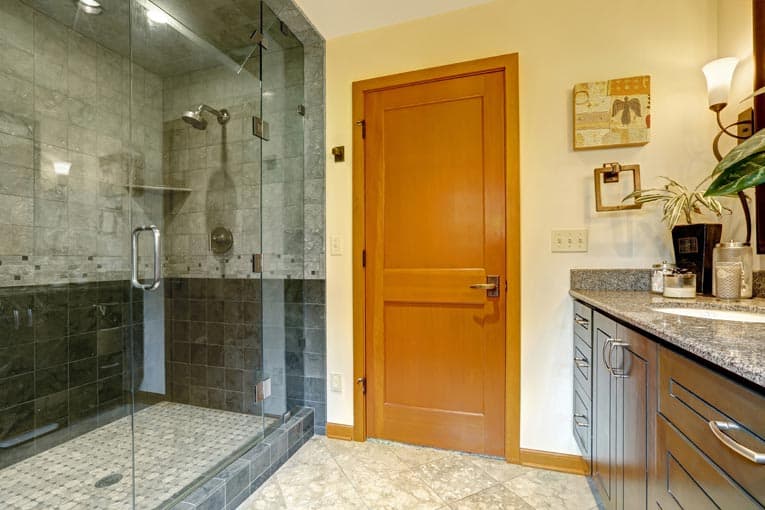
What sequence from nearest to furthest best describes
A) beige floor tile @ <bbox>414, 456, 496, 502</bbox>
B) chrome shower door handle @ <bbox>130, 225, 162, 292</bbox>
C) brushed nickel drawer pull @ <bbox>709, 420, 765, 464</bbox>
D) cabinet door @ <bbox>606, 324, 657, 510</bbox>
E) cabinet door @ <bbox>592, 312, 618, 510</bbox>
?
brushed nickel drawer pull @ <bbox>709, 420, 765, 464</bbox> < cabinet door @ <bbox>606, 324, 657, 510</bbox> < cabinet door @ <bbox>592, 312, 618, 510</bbox> < beige floor tile @ <bbox>414, 456, 496, 502</bbox> < chrome shower door handle @ <bbox>130, 225, 162, 292</bbox>

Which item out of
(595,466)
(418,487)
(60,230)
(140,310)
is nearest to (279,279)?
(140,310)

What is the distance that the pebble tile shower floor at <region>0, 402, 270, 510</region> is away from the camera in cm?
147

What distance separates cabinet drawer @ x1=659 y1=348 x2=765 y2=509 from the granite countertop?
45mm

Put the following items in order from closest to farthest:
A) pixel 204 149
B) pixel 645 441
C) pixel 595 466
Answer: pixel 645 441 < pixel 595 466 < pixel 204 149

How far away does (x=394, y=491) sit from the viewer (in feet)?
5.21

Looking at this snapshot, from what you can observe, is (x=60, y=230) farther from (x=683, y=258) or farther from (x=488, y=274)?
(x=683, y=258)

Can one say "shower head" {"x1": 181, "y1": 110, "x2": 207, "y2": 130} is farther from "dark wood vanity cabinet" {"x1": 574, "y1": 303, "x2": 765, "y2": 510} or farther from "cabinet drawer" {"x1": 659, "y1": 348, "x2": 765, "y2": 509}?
"cabinet drawer" {"x1": 659, "y1": 348, "x2": 765, "y2": 509}

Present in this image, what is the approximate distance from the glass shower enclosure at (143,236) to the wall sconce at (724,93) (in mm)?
2074

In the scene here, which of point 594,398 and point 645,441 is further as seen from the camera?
point 594,398

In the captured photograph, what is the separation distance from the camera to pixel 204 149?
7.08 feet

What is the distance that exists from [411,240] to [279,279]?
2.89 feet

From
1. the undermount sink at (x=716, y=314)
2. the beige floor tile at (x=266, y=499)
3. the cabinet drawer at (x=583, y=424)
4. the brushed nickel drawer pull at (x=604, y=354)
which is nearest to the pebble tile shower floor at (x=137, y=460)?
the beige floor tile at (x=266, y=499)

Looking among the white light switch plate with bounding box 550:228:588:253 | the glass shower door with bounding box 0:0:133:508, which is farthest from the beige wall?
the glass shower door with bounding box 0:0:133:508

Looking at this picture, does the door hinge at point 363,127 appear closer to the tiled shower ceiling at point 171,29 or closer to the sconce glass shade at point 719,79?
the tiled shower ceiling at point 171,29
